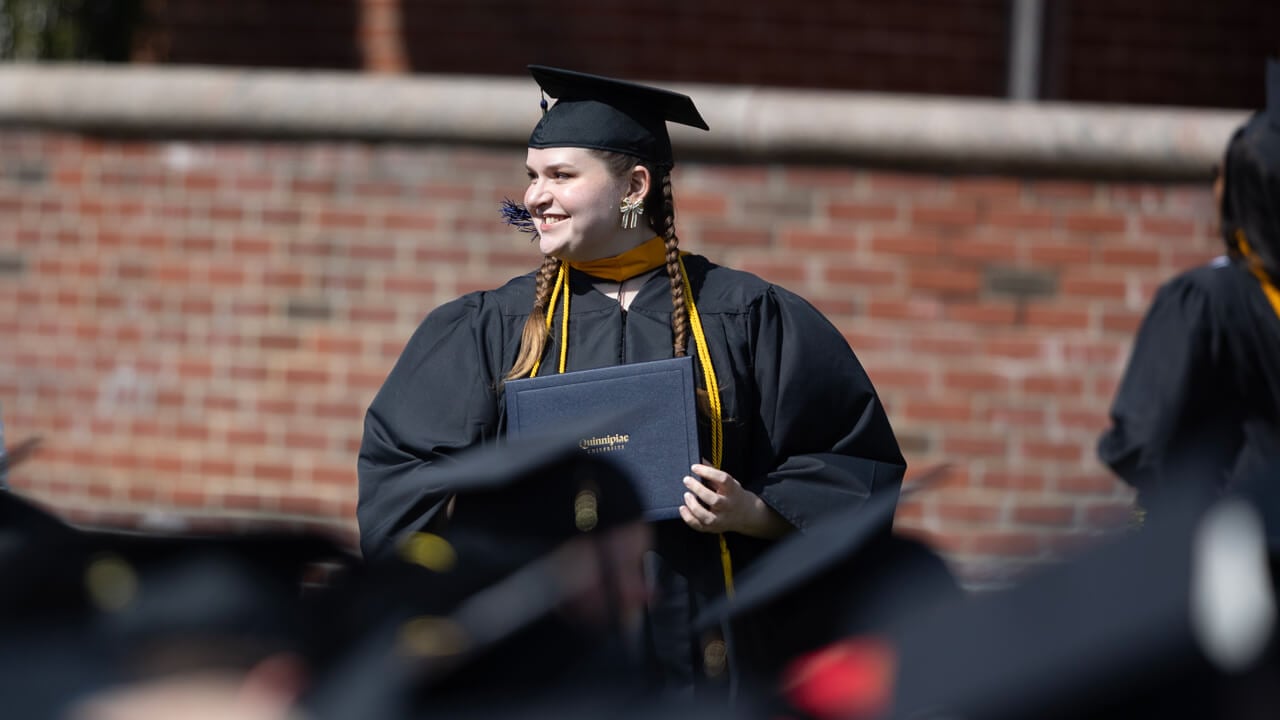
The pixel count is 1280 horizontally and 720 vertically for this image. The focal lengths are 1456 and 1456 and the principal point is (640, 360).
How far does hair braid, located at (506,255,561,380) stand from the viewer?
8.10 feet

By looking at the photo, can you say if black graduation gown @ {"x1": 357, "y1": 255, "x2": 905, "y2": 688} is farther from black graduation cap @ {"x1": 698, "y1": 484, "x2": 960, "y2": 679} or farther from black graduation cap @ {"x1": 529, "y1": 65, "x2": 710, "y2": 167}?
black graduation cap @ {"x1": 698, "y1": 484, "x2": 960, "y2": 679}

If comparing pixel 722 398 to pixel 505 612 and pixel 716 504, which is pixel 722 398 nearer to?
pixel 716 504

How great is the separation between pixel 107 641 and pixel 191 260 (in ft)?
14.3

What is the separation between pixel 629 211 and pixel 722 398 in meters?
0.37

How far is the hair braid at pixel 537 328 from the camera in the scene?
97.2 inches

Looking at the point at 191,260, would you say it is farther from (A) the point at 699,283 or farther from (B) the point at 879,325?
(A) the point at 699,283

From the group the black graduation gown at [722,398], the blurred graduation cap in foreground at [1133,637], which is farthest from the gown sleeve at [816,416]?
the blurred graduation cap in foreground at [1133,637]

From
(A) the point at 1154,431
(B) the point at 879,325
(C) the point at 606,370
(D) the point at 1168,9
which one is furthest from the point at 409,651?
(D) the point at 1168,9

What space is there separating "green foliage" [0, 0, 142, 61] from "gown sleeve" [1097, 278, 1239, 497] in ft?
14.9

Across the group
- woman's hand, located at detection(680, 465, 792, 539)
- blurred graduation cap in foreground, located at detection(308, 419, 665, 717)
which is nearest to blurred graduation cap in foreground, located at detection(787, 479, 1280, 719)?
blurred graduation cap in foreground, located at detection(308, 419, 665, 717)

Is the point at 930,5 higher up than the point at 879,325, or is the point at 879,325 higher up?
the point at 930,5

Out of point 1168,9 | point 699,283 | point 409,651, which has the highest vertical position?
point 1168,9

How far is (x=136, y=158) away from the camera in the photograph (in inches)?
213

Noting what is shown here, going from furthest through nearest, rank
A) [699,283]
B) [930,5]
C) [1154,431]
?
[930,5], [1154,431], [699,283]
